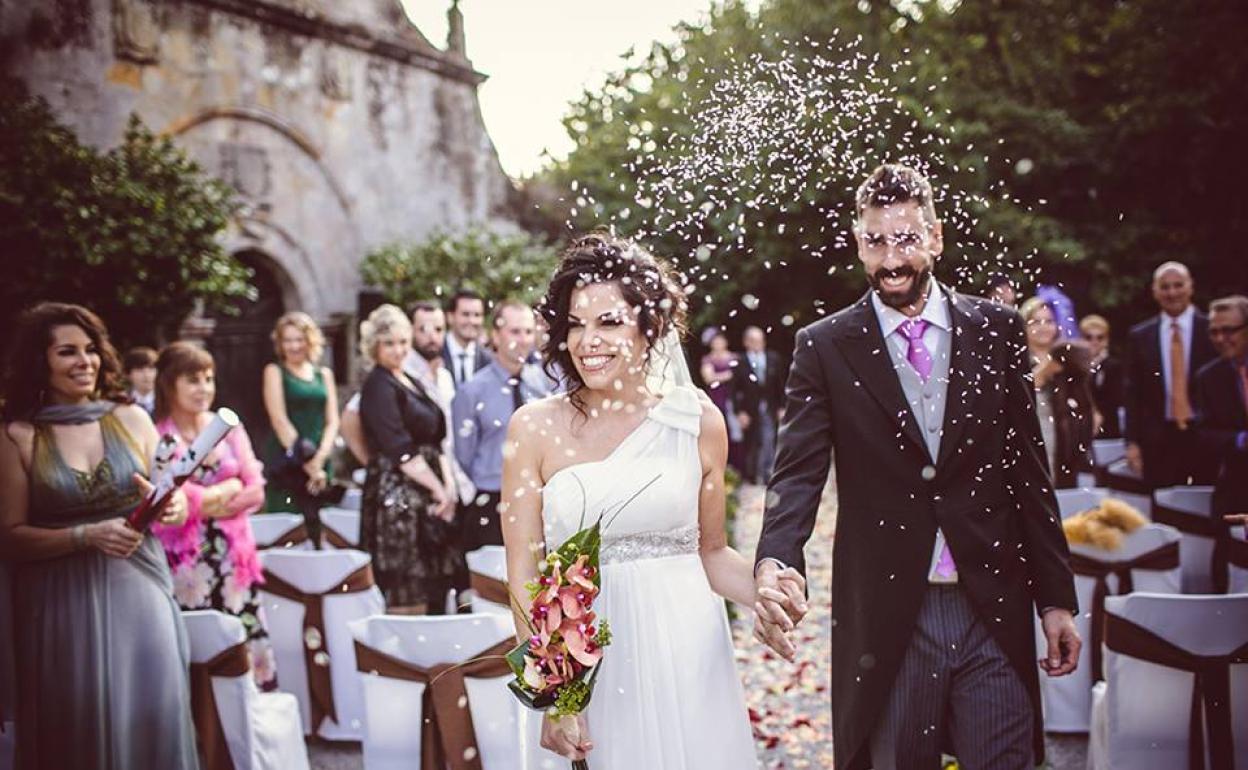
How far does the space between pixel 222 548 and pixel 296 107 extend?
9.74 meters

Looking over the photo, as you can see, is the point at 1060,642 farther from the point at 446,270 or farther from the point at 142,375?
the point at 446,270

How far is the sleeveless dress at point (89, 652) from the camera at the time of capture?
138 inches

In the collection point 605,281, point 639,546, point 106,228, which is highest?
point 106,228

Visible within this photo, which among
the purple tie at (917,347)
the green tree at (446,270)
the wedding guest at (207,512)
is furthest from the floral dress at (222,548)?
the green tree at (446,270)

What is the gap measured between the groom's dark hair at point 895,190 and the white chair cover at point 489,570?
2.29 metres

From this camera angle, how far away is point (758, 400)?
13.5m

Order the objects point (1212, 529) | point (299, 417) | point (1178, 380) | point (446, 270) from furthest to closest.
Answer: point (446, 270)
point (299, 417)
point (1178, 380)
point (1212, 529)

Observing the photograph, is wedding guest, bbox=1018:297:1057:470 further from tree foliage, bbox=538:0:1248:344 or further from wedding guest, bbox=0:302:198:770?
wedding guest, bbox=0:302:198:770

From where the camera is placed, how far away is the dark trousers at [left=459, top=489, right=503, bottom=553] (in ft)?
18.0

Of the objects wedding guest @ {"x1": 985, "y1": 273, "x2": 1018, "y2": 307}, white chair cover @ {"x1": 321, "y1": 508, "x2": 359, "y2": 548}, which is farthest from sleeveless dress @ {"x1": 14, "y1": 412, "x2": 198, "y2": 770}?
wedding guest @ {"x1": 985, "y1": 273, "x2": 1018, "y2": 307}

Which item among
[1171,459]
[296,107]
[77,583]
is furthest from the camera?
[296,107]

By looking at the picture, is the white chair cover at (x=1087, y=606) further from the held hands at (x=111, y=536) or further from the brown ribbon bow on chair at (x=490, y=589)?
the held hands at (x=111, y=536)

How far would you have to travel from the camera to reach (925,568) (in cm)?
265

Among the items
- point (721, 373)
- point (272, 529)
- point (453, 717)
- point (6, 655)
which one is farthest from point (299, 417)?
point (721, 373)
